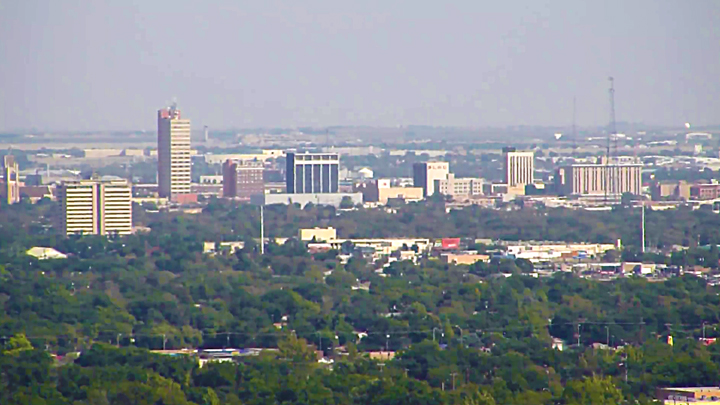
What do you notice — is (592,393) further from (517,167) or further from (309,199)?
(517,167)

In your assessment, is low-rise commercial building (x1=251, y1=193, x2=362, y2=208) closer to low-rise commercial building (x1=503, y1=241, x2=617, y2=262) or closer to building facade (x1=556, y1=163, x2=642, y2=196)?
building facade (x1=556, y1=163, x2=642, y2=196)

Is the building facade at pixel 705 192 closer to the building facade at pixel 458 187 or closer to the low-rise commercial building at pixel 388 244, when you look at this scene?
the building facade at pixel 458 187

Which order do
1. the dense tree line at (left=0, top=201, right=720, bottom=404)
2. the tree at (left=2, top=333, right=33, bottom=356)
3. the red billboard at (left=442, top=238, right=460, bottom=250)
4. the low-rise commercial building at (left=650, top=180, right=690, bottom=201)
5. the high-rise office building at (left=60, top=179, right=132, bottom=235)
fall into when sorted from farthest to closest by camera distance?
the low-rise commercial building at (left=650, top=180, right=690, bottom=201) → the high-rise office building at (left=60, top=179, right=132, bottom=235) → the red billboard at (left=442, top=238, right=460, bottom=250) → the tree at (left=2, top=333, right=33, bottom=356) → the dense tree line at (left=0, top=201, right=720, bottom=404)

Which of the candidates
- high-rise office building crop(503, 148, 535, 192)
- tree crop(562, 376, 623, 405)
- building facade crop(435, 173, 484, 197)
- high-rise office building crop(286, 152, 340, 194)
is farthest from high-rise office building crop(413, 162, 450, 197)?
tree crop(562, 376, 623, 405)

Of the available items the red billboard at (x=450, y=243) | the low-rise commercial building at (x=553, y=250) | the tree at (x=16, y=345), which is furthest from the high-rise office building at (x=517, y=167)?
the tree at (x=16, y=345)

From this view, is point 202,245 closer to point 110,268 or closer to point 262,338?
point 110,268

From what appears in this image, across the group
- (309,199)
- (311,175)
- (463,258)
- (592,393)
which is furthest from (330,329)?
(311,175)
